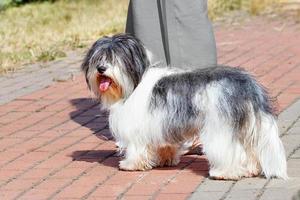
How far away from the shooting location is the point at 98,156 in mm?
7035

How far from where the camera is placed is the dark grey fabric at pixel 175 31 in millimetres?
7172

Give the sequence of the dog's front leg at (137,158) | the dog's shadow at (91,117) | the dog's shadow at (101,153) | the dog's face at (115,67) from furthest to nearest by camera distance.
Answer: the dog's shadow at (91,117) → the dog's shadow at (101,153) → the dog's front leg at (137,158) → the dog's face at (115,67)

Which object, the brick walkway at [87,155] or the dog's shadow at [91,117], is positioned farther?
the dog's shadow at [91,117]

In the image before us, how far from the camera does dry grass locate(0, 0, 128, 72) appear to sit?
12000mm

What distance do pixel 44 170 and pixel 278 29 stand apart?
300 inches

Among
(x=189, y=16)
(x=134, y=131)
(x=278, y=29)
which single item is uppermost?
(x=189, y=16)

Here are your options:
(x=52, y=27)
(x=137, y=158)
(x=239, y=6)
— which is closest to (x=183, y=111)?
(x=137, y=158)

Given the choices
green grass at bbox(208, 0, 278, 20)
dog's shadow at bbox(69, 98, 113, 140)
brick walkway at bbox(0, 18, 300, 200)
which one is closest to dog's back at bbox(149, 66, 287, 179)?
brick walkway at bbox(0, 18, 300, 200)

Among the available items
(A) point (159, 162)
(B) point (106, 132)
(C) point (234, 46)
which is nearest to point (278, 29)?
(C) point (234, 46)

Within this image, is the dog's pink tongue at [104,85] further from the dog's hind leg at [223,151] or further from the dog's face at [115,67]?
the dog's hind leg at [223,151]

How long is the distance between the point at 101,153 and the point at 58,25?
846cm

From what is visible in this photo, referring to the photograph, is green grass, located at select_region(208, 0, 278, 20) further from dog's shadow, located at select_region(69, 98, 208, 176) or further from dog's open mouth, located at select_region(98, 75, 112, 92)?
dog's open mouth, located at select_region(98, 75, 112, 92)

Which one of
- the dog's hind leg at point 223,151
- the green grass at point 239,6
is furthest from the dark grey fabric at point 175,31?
the green grass at point 239,6

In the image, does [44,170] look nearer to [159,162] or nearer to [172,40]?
[159,162]
